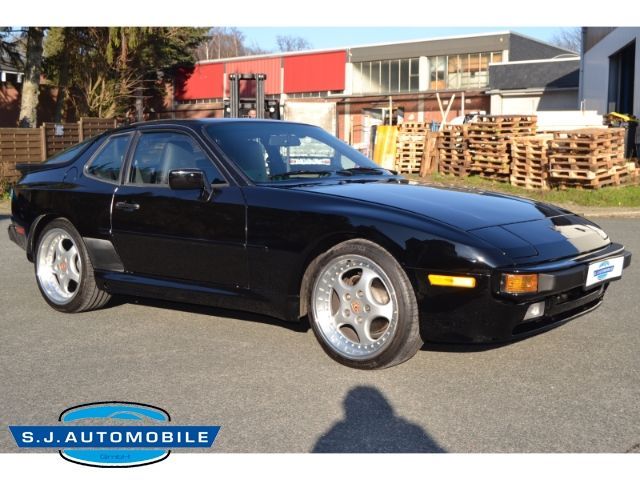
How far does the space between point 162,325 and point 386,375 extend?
1.95 meters

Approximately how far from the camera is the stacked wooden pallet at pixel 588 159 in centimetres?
1652

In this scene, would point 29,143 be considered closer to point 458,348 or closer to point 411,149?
point 411,149

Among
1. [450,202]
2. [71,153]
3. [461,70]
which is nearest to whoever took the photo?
[450,202]

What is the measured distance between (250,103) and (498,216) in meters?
27.0

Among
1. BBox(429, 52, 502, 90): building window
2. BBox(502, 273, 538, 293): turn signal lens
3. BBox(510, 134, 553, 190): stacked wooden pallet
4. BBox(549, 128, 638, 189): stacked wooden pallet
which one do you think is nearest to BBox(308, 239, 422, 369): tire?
BBox(502, 273, 538, 293): turn signal lens

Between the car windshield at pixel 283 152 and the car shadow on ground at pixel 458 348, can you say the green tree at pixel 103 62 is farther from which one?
the car shadow on ground at pixel 458 348

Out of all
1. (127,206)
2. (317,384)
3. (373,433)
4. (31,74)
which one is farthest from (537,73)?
(373,433)

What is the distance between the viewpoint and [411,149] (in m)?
22.0

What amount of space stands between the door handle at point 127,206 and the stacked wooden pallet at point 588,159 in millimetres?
13193

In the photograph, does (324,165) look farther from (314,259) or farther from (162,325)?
(162,325)

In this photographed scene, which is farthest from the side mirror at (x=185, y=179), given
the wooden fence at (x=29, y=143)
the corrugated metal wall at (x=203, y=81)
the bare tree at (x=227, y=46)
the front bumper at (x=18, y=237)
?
the bare tree at (x=227, y=46)

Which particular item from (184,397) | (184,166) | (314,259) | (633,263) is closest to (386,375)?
(314,259)

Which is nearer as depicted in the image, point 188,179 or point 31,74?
point 188,179

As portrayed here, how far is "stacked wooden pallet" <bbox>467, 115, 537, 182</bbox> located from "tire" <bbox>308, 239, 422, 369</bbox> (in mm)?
14960
